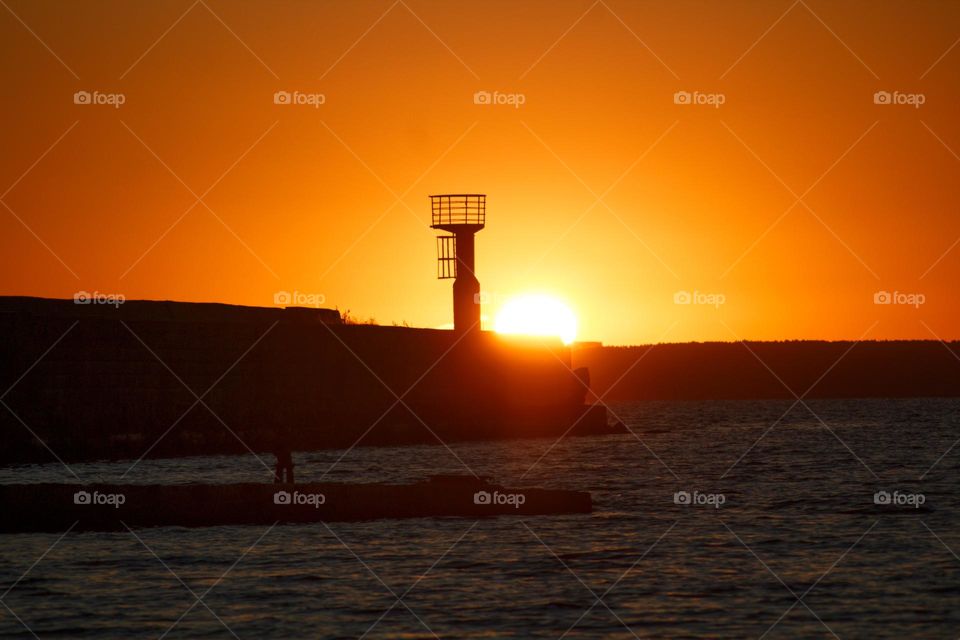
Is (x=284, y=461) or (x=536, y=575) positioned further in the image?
(x=284, y=461)

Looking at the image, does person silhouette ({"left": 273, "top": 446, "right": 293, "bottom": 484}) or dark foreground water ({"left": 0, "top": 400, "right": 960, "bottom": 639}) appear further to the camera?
person silhouette ({"left": 273, "top": 446, "right": 293, "bottom": 484})

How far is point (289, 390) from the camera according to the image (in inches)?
2424

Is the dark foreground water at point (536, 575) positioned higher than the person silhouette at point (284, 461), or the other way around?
the person silhouette at point (284, 461)

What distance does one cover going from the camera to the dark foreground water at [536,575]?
19.1 metres

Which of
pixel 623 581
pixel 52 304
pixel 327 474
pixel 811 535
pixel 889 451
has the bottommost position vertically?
pixel 623 581

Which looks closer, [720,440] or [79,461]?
[79,461]

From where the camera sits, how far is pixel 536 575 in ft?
76.0

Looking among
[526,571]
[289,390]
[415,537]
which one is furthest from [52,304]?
[526,571]

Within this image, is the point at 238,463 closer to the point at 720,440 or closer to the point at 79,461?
the point at 79,461

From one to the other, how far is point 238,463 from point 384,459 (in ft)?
24.5

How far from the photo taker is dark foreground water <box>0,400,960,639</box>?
754 inches

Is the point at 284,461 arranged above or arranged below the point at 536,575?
above

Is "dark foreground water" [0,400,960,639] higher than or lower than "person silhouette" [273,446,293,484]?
lower

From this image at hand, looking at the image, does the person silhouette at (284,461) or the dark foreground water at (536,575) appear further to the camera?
the person silhouette at (284,461)
